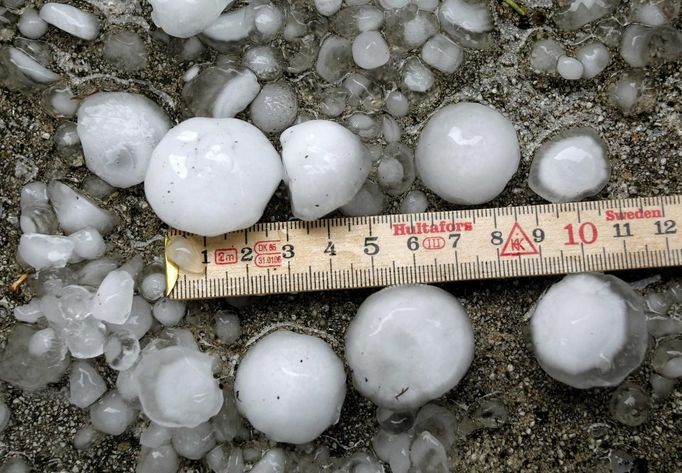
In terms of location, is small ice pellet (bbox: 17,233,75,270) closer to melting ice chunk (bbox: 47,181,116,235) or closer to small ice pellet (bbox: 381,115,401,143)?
melting ice chunk (bbox: 47,181,116,235)

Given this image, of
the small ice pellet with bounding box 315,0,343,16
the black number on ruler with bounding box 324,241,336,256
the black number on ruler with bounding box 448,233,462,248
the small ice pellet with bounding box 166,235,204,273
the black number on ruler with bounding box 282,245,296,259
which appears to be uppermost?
the small ice pellet with bounding box 315,0,343,16

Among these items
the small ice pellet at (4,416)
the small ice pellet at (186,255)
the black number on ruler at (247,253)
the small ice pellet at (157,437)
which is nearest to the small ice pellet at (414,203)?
the black number on ruler at (247,253)

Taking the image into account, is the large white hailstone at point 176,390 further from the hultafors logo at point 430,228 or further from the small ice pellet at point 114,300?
the hultafors logo at point 430,228

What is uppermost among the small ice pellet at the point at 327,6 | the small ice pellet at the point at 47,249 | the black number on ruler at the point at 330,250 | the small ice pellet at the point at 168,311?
the small ice pellet at the point at 327,6

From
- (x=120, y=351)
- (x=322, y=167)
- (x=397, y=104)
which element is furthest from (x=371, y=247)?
(x=120, y=351)

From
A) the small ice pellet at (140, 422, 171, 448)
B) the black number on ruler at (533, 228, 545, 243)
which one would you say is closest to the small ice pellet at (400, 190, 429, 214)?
the black number on ruler at (533, 228, 545, 243)
